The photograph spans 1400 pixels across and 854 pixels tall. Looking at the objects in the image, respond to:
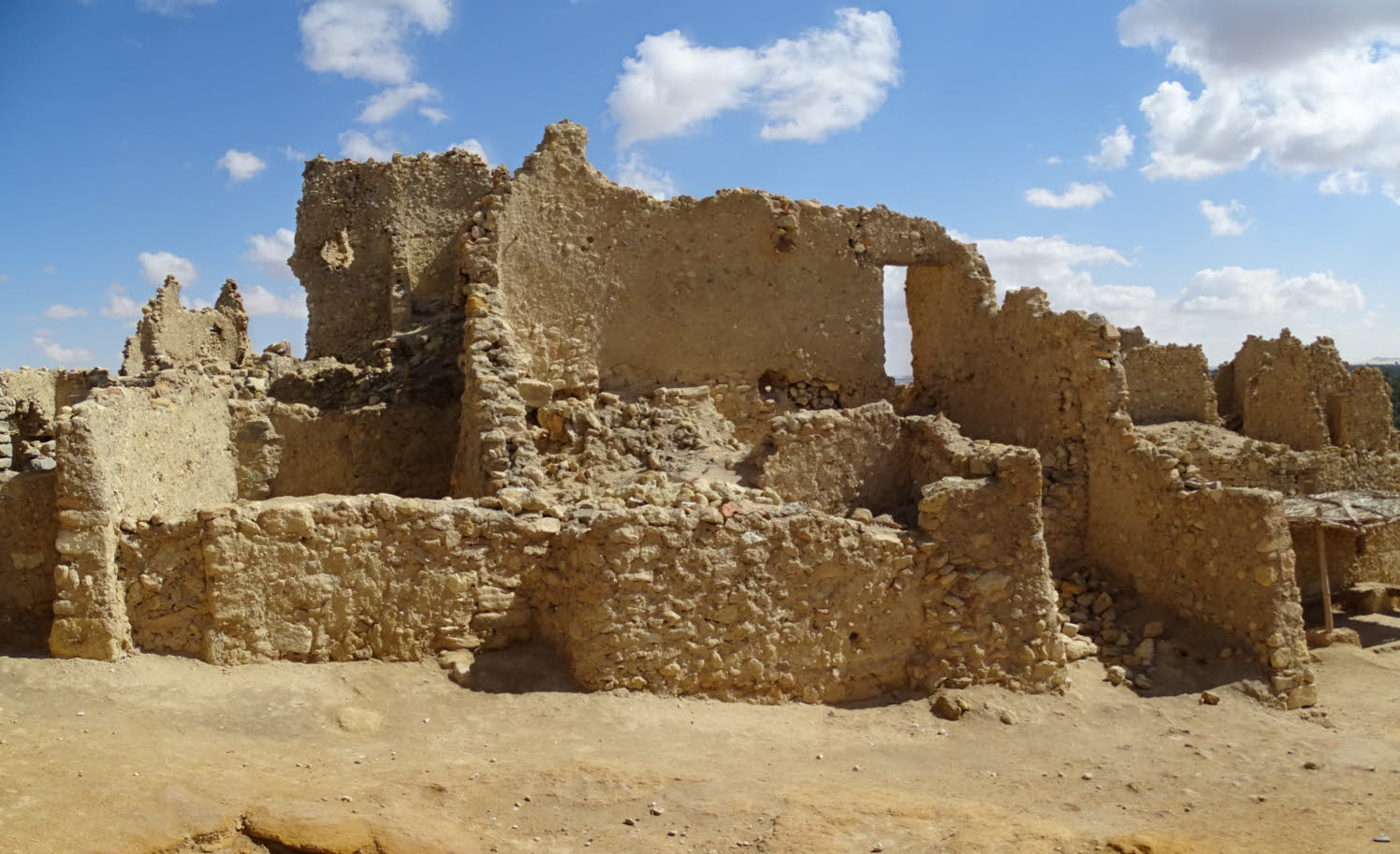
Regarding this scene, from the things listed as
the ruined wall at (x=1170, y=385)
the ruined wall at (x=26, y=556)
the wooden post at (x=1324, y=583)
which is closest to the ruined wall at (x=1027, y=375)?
the wooden post at (x=1324, y=583)

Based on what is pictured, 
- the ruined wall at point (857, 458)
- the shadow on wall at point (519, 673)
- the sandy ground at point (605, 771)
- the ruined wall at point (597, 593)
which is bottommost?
the sandy ground at point (605, 771)

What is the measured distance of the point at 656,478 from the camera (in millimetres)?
8234

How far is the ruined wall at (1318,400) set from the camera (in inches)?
663

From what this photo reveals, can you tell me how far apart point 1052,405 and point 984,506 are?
10.0ft

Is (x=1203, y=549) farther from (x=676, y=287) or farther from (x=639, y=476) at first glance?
(x=676, y=287)

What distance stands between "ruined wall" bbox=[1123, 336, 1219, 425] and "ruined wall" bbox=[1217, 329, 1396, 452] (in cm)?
95

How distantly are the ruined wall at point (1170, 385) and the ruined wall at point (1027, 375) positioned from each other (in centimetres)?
757

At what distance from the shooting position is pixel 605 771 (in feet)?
17.5

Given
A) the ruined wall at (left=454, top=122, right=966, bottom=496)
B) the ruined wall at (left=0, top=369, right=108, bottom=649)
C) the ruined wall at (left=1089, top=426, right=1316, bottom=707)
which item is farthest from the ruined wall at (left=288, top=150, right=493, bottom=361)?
the ruined wall at (left=1089, top=426, right=1316, bottom=707)

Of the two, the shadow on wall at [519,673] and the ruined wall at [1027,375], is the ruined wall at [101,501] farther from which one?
the ruined wall at [1027,375]

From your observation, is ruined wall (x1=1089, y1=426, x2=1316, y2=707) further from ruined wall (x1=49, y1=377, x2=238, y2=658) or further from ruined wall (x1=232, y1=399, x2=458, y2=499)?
ruined wall (x1=49, y1=377, x2=238, y2=658)

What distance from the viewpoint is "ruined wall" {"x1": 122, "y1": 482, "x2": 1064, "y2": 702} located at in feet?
20.0

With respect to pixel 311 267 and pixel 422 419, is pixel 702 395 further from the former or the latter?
pixel 311 267

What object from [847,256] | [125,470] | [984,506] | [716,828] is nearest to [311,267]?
[847,256]
